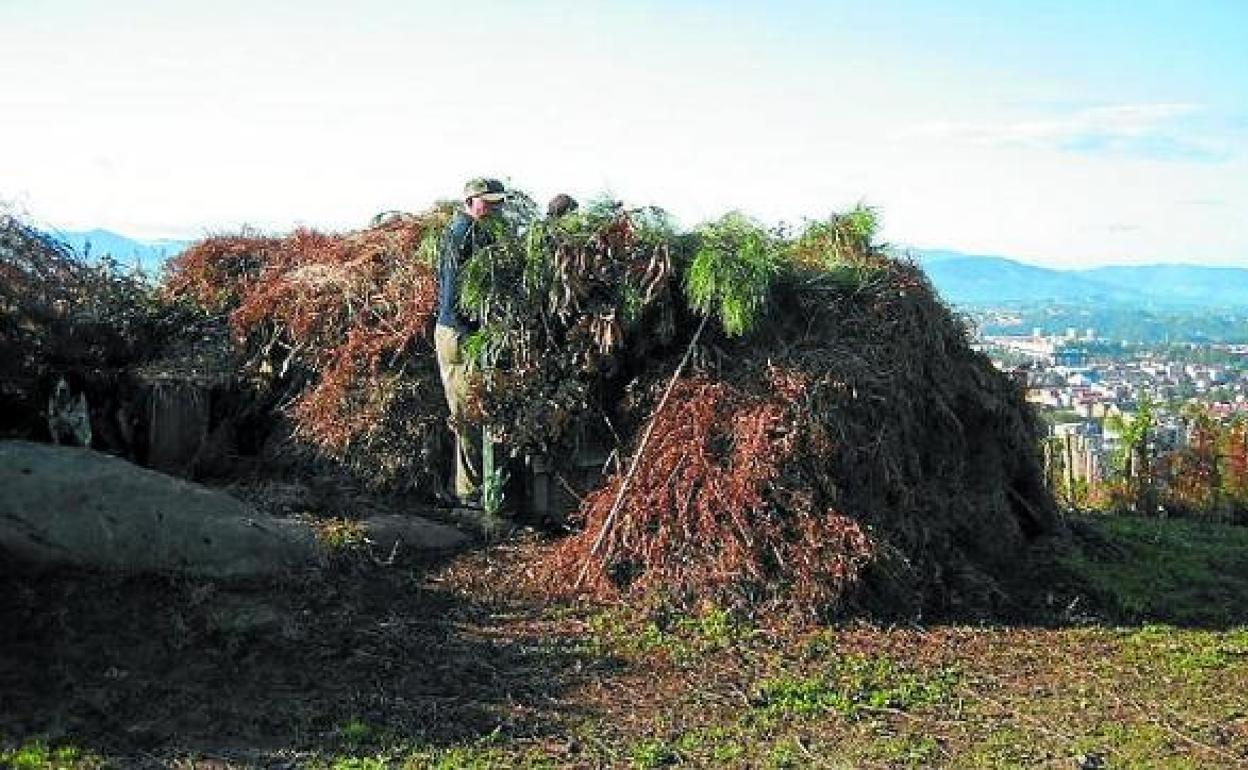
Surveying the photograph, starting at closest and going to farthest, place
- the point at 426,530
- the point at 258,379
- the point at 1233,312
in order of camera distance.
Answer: the point at 426,530 → the point at 258,379 → the point at 1233,312

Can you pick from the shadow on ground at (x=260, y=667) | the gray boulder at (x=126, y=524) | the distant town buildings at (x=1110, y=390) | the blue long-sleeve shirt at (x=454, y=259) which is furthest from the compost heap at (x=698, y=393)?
the distant town buildings at (x=1110, y=390)

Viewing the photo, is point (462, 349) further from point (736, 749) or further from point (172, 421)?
point (736, 749)

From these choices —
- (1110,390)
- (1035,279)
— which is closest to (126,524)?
(1110,390)

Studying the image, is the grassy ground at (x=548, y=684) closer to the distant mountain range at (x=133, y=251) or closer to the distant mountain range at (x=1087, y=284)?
the distant mountain range at (x=133, y=251)

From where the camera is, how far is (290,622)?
6.66 m

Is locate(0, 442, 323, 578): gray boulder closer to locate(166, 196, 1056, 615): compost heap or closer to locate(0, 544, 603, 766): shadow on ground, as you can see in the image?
locate(0, 544, 603, 766): shadow on ground

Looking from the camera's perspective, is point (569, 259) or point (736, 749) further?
point (569, 259)

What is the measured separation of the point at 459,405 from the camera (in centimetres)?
850

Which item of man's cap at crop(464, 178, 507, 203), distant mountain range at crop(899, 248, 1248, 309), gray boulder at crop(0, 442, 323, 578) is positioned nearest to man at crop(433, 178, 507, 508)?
man's cap at crop(464, 178, 507, 203)

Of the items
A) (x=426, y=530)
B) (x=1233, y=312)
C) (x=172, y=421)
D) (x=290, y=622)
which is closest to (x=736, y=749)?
(x=290, y=622)

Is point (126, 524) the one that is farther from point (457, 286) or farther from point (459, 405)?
point (457, 286)

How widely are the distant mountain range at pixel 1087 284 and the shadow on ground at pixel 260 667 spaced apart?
118 feet

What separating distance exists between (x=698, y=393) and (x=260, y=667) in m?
3.16

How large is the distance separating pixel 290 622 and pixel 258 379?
3143 mm
